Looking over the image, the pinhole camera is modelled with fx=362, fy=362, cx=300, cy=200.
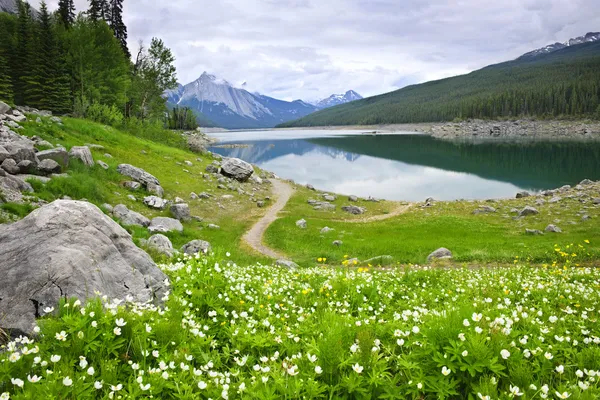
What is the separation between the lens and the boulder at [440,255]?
2257cm

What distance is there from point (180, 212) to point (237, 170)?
1714 cm

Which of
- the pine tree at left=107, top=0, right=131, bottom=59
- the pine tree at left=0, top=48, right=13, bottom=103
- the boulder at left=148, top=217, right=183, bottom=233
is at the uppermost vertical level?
the pine tree at left=107, top=0, right=131, bottom=59

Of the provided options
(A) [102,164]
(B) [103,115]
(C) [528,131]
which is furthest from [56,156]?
(C) [528,131]

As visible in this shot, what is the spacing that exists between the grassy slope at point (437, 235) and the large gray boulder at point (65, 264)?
Answer: 15577 millimetres

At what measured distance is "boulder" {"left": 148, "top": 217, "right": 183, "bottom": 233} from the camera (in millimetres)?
23602

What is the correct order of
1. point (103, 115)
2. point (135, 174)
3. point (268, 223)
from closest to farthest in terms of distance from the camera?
point (268, 223), point (135, 174), point (103, 115)

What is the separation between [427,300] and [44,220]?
8.66 metres

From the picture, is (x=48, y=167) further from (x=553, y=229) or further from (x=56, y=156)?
(x=553, y=229)

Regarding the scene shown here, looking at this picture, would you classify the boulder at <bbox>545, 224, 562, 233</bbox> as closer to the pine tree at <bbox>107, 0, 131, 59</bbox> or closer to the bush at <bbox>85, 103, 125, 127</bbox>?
the bush at <bbox>85, 103, 125, 127</bbox>

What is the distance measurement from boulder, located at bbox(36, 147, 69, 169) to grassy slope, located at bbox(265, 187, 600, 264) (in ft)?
51.8

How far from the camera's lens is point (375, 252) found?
25.0 metres

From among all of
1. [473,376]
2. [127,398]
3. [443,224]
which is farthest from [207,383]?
[443,224]

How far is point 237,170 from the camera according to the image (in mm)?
45062

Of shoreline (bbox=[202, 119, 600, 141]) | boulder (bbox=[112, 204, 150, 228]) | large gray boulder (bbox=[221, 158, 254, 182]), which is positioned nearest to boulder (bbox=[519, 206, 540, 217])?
large gray boulder (bbox=[221, 158, 254, 182])
